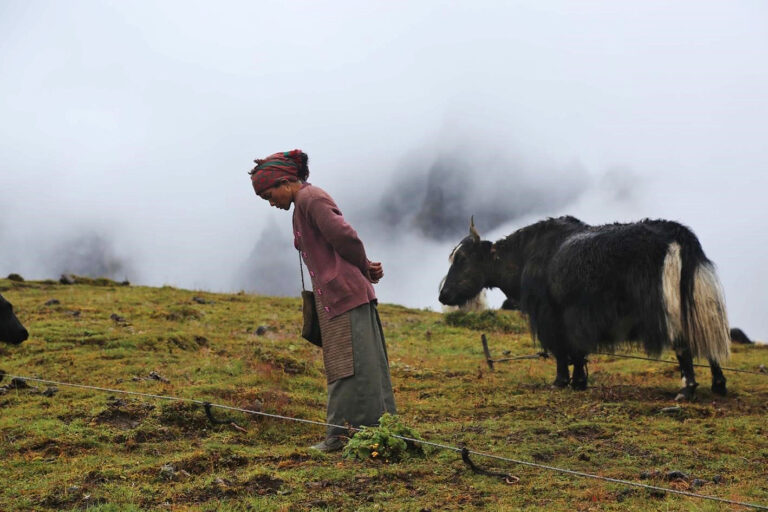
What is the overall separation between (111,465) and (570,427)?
14.4ft

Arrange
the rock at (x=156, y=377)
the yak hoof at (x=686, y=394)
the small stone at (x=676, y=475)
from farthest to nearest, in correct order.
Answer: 1. the rock at (x=156, y=377)
2. the yak hoof at (x=686, y=394)
3. the small stone at (x=676, y=475)

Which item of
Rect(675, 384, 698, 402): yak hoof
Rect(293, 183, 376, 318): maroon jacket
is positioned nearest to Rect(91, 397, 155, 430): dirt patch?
Rect(293, 183, 376, 318): maroon jacket

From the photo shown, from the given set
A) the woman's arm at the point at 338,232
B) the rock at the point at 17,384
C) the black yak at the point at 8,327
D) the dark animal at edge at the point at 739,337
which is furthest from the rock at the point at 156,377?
the dark animal at edge at the point at 739,337

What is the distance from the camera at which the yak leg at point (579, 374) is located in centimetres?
1042

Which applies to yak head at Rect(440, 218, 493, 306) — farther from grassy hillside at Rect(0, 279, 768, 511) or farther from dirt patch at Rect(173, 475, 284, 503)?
dirt patch at Rect(173, 475, 284, 503)

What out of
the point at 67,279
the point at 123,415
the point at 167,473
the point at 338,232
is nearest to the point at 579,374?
the point at 338,232

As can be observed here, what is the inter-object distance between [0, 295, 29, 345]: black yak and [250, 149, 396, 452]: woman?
226 inches

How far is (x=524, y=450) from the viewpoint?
20.9ft

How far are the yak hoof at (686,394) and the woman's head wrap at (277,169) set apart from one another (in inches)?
222

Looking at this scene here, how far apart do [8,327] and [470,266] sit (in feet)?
24.4

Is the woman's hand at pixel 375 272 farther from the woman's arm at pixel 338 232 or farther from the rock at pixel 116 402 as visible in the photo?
the rock at pixel 116 402

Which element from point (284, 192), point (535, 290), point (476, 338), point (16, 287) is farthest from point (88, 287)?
point (284, 192)

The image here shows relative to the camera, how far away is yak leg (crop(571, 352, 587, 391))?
10.4m

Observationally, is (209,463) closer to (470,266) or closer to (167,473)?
(167,473)
